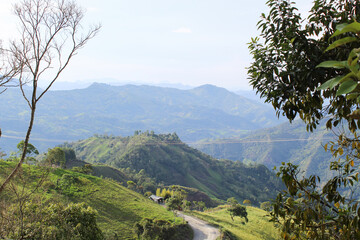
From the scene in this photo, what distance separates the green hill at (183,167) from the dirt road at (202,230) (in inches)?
3104

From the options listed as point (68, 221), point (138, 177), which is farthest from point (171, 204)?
point (138, 177)

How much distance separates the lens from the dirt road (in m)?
36.3

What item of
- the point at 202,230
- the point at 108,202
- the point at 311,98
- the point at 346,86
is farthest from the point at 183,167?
the point at 346,86

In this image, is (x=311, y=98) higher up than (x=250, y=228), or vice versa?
(x=311, y=98)

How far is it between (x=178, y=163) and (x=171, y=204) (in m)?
102

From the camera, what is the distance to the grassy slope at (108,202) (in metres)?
34.8

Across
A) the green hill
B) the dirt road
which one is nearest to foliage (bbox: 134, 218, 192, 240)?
the dirt road

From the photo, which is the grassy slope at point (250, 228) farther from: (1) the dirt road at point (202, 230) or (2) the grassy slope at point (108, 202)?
(2) the grassy slope at point (108, 202)

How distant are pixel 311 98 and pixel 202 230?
38872 millimetres

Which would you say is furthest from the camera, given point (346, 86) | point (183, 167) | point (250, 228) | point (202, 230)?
point (183, 167)

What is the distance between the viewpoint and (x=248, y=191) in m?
135

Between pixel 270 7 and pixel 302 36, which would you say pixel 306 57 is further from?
pixel 270 7

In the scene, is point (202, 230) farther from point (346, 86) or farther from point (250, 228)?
point (346, 86)

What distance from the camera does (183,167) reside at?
467 feet
